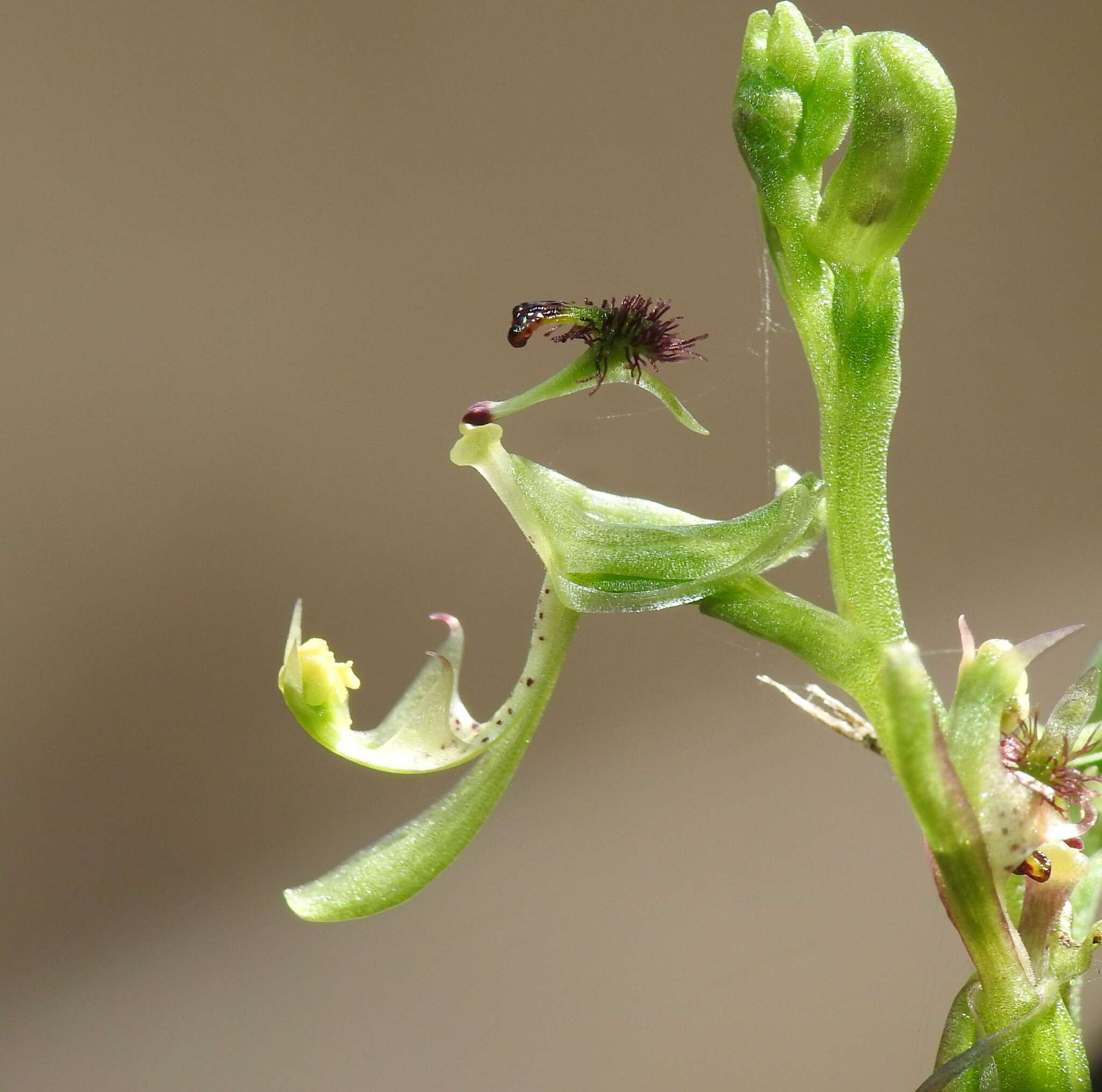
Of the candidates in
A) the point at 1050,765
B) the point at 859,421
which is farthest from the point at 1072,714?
the point at 859,421

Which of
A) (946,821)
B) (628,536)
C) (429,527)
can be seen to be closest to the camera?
(946,821)

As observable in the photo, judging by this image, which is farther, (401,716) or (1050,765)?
(401,716)

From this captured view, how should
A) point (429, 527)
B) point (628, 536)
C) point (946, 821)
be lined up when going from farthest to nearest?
point (429, 527) → point (628, 536) → point (946, 821)

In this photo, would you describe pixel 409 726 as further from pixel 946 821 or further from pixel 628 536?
pixel 946 821

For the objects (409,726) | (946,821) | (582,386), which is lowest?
(946,821)

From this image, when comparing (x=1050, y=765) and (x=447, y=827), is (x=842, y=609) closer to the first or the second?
(x=1050, y=765)

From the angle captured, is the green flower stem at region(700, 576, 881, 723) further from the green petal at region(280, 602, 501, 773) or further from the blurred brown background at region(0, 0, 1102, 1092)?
the blurred brown background at region(0, 0, 1102, 1092)

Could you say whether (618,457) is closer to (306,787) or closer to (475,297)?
(475,297)

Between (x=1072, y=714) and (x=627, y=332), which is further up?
(x=627, y=332)

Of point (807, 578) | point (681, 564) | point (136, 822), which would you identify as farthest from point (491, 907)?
point (681, 564)

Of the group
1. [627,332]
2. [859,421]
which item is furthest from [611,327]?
[859,421]
